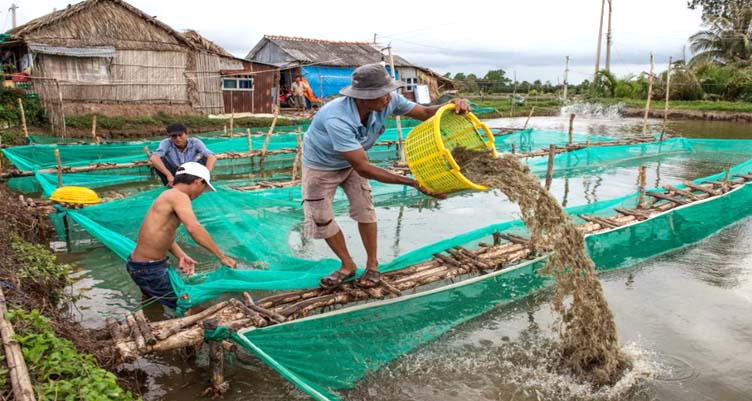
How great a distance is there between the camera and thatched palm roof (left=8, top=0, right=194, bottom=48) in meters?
13.5

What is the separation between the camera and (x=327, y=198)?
3.36m

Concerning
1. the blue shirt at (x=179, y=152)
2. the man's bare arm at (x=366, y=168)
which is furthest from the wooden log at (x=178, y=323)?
the blue shirt at (x=179, y=152)

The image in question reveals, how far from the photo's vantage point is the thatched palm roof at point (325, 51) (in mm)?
20106

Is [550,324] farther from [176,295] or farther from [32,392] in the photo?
[32,392]

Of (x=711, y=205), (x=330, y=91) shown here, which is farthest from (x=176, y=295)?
(x=330, y=91)

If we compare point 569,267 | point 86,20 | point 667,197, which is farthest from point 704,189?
point 86,20

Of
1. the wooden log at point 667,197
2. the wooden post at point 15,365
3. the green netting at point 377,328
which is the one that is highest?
the wooden log at point 667,197

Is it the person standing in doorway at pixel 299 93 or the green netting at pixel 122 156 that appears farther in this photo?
the person standing in doorway at pixel 299 93

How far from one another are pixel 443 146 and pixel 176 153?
3.19 metres

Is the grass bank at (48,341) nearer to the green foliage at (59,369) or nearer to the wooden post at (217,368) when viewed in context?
the green foliage at (59,369)

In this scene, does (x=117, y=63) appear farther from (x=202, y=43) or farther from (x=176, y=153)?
(x=176, y=153)

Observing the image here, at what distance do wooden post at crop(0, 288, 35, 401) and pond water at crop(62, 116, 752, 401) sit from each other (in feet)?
3.14

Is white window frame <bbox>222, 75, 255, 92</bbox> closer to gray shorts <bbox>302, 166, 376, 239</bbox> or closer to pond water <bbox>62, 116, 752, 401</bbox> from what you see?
pond water <bbox>62, 116, 752, 401</bbox>

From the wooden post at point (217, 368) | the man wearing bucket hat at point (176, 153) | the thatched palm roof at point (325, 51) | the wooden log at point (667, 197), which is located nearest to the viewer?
the wooden post at point (217, 368)
